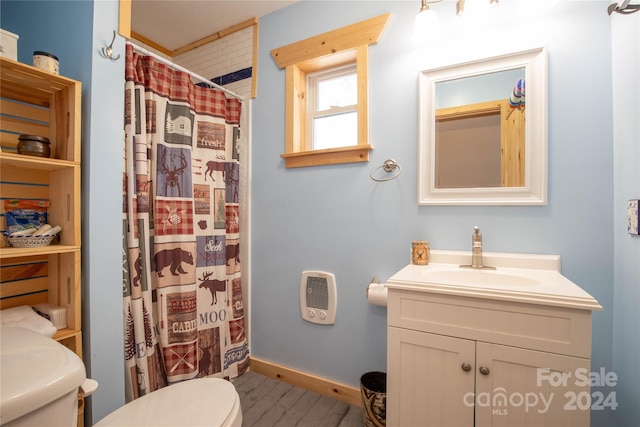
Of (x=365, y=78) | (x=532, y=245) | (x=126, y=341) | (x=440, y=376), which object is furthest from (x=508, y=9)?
(x=126, y=341)

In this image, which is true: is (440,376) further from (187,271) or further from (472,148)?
(187,271)

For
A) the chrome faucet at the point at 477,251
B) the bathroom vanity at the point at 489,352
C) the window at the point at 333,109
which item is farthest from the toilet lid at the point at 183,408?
the window at the point at 333,109

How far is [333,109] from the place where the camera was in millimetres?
2010

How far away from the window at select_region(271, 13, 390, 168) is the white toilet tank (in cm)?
148

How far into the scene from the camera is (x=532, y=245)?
4.65 feet

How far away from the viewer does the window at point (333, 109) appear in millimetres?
1978

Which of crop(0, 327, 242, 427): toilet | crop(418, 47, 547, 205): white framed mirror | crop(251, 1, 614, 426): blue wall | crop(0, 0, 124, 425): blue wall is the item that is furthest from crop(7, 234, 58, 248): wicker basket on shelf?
crop(418, 47, 547, 205): white framed mirror

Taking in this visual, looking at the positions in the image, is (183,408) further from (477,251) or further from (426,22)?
(426,22)

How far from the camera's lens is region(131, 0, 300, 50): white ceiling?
6.64 ft

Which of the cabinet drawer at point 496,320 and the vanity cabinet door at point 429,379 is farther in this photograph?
the vanity cabinet door at point 429,379

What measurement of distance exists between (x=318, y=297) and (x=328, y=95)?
1.40 metres

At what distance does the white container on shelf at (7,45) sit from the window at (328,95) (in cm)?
129

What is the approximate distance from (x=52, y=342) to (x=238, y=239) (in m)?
1.25

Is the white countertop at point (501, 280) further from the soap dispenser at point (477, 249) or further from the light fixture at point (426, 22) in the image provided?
the light fixture at point (426, 22)
